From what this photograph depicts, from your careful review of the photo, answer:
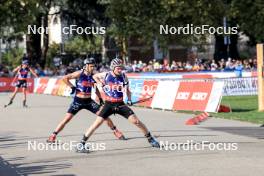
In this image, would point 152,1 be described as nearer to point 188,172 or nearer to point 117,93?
point 117,93

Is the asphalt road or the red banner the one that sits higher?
the red banner

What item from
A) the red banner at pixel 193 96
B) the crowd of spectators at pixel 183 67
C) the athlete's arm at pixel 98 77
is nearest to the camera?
the athlete's arm at pixel 98 77

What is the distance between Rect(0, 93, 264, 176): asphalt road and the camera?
10172 mm

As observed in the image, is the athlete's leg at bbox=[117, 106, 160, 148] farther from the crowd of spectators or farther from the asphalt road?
the crowd of spectators

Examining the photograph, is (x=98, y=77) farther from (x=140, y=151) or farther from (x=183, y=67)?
(x=183, y=67)

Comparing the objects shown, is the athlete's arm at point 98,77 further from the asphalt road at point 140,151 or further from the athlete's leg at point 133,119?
the asphalt road at point 140,151

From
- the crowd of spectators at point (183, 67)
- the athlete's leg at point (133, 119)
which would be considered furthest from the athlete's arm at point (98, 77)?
the crowd of spectators at point (183, 67)

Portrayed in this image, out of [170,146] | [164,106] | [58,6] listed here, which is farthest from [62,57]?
[170,146]

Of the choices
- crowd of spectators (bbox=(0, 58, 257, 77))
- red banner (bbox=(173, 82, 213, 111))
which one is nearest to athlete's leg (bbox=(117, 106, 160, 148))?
red banner (bbox=(173, 82, 213, 111))

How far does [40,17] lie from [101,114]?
39.0 metres

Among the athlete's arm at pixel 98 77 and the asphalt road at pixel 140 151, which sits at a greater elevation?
the athlete's arm at pixel 98 77

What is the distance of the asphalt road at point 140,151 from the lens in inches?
400

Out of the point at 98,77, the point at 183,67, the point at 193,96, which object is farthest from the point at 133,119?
the point at 183,67

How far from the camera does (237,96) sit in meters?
29.3
